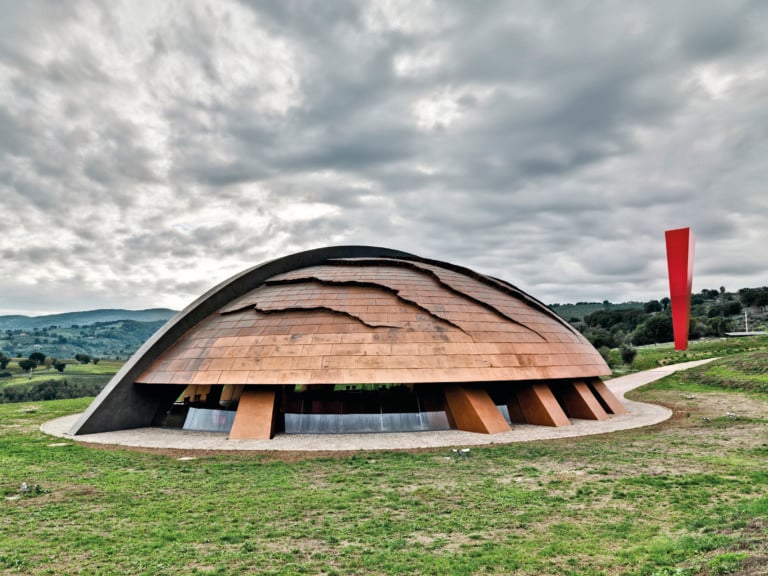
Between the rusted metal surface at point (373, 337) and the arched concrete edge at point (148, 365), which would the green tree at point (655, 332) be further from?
the arched concrete edge at point (148, 365)

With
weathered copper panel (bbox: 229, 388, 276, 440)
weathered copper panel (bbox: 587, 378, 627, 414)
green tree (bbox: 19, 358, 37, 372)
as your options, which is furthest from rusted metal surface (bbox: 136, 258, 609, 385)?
green tree (bbox: 19, 358, 37, 372)

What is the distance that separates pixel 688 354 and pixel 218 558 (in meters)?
80.2

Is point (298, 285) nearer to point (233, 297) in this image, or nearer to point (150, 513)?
point (233, 297)

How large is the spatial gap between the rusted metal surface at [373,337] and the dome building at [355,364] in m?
0.07

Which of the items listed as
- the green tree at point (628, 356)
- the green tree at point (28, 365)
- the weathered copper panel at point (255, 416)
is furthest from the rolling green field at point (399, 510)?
the green tree at point (28, 365)

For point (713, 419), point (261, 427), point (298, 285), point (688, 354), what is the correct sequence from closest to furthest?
point (261, 427) → point (713, 419) → point (298, 285) → point (688, 354)

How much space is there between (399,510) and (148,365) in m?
18.6

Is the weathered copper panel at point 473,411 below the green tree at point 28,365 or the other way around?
below

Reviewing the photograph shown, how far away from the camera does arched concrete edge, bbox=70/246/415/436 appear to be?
968 inches

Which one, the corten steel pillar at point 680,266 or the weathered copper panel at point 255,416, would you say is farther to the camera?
the corten steel pillar at point 680,266

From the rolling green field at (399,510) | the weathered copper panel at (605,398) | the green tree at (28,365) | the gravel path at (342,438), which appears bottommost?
the rolling green field at (399,510)

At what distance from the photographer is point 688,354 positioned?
73.4 metres

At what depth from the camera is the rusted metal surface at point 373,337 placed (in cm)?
2272

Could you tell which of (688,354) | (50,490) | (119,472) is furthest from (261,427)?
(688,354)
